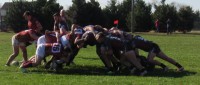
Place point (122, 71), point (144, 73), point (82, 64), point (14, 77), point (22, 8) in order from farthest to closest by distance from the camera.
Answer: point (22, 8) < point (82, 64) < point (122, 71) < point (144, 73) < point (14, 77)

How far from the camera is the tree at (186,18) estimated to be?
68.7 meters

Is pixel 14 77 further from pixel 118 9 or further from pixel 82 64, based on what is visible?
pixel 118 9

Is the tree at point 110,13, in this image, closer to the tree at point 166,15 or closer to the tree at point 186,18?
the tree at point 166,15

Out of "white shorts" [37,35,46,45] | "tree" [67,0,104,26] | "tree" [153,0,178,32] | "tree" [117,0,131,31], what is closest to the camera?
"white shorts" [37,35,46,45]

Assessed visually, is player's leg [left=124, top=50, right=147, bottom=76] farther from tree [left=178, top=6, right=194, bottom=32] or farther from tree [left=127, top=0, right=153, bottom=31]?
tree [left=178, top=6, right=194, bottom=32]

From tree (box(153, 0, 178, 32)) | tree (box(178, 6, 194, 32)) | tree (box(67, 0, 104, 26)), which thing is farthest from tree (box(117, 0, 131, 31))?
tree (box(178, 6, 194, 32))

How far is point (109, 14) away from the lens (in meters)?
70.5

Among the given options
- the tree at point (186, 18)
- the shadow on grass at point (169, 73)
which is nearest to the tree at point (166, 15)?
the tree at point (186, 18)

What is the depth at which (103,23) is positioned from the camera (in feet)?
220

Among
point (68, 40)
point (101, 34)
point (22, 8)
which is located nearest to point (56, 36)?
point (68, 40)

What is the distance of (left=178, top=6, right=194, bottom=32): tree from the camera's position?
2704 inches

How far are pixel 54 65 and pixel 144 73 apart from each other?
2806 millimetres

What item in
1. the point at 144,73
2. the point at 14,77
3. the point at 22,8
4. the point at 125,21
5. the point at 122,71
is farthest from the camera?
the point at 125,21

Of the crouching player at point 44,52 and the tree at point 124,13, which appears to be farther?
the tree at point 124,13
